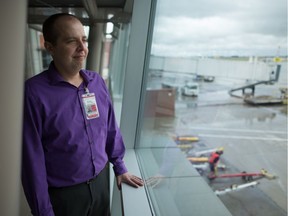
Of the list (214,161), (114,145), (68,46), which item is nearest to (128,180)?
(114,145)

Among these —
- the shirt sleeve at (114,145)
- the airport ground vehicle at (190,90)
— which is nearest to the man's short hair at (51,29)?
the shirt sleeve at (114,145)

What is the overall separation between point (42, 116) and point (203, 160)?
382cm

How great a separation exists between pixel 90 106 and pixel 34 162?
305mm

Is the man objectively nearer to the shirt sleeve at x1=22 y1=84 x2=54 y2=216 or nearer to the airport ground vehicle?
the shirt sleeve at x1=22 y1=84 x2=54 y2=216

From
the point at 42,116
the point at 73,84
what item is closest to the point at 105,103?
the point at 73,84

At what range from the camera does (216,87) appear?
3.96 metres

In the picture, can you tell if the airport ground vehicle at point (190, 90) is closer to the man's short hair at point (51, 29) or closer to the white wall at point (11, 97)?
the man's short hair at point (51, 29)

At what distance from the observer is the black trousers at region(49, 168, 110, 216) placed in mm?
997

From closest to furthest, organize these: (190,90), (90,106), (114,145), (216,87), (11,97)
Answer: (11,97), (90,106), (114,145), (216,87), (190,90)

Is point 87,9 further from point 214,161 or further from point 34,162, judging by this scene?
point 214,161

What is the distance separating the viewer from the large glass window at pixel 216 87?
1618 mm

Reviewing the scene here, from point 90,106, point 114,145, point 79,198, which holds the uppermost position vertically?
point 90,106

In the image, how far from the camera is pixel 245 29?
3.21 meters

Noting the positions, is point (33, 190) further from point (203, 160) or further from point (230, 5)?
point (203, 160)
